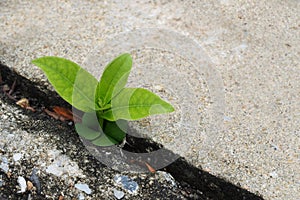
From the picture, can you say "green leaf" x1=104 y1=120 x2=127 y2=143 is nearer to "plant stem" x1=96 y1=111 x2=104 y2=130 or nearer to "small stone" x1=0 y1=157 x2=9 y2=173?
"plant stem" x1=96 y1=111 x2=104 y2=130

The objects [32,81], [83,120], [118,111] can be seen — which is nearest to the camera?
[118,111]

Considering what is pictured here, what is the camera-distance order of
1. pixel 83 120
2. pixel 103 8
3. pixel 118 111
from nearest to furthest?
pixel 118 111 < pixel 83 120 < pixel 103 8

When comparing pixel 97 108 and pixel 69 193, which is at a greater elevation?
pixel 97 108

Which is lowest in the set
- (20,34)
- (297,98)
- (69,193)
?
(69,193)

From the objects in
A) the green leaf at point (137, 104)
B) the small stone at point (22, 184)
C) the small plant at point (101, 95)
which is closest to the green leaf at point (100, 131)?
the small plant at point (101, 95)

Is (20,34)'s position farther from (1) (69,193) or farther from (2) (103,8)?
(1) (69,193)

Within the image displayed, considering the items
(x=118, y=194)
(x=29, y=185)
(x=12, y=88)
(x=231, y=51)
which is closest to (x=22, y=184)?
(x=29, y=185)

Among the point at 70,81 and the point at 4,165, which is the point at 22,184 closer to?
the point at 4,165

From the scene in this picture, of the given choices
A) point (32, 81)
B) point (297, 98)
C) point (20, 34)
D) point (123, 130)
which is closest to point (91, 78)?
point (123, 130)
